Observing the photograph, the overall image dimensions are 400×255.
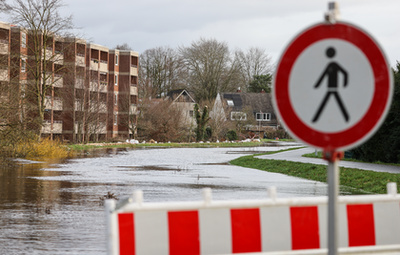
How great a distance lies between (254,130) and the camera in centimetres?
10462

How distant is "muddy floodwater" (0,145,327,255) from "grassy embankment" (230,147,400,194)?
0.89m

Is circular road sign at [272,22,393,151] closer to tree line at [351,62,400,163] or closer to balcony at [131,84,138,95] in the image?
tree line at [351,62,400,163]


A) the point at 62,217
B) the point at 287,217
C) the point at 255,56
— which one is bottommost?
the point at 62,217

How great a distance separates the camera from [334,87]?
3.97 meters

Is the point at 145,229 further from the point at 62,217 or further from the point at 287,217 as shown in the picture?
the point at 62,217

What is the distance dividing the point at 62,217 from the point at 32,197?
13.3ft

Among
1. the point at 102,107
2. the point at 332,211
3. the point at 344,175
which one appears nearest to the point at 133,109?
the point at 102,107

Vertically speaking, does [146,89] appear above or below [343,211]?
above

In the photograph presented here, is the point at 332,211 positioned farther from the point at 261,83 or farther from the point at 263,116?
the point at 263,116

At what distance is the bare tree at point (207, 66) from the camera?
101312mm

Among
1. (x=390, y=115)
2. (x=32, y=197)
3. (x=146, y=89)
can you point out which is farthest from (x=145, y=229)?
(x=146, y=89)

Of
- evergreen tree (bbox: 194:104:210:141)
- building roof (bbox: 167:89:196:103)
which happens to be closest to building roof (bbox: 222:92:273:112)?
building roof (bbox: 167:89:196:103)

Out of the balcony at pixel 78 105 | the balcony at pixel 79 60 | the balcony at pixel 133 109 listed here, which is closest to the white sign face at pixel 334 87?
the balcony at pixel 78 105

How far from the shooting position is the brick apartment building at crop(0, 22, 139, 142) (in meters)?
65.5
